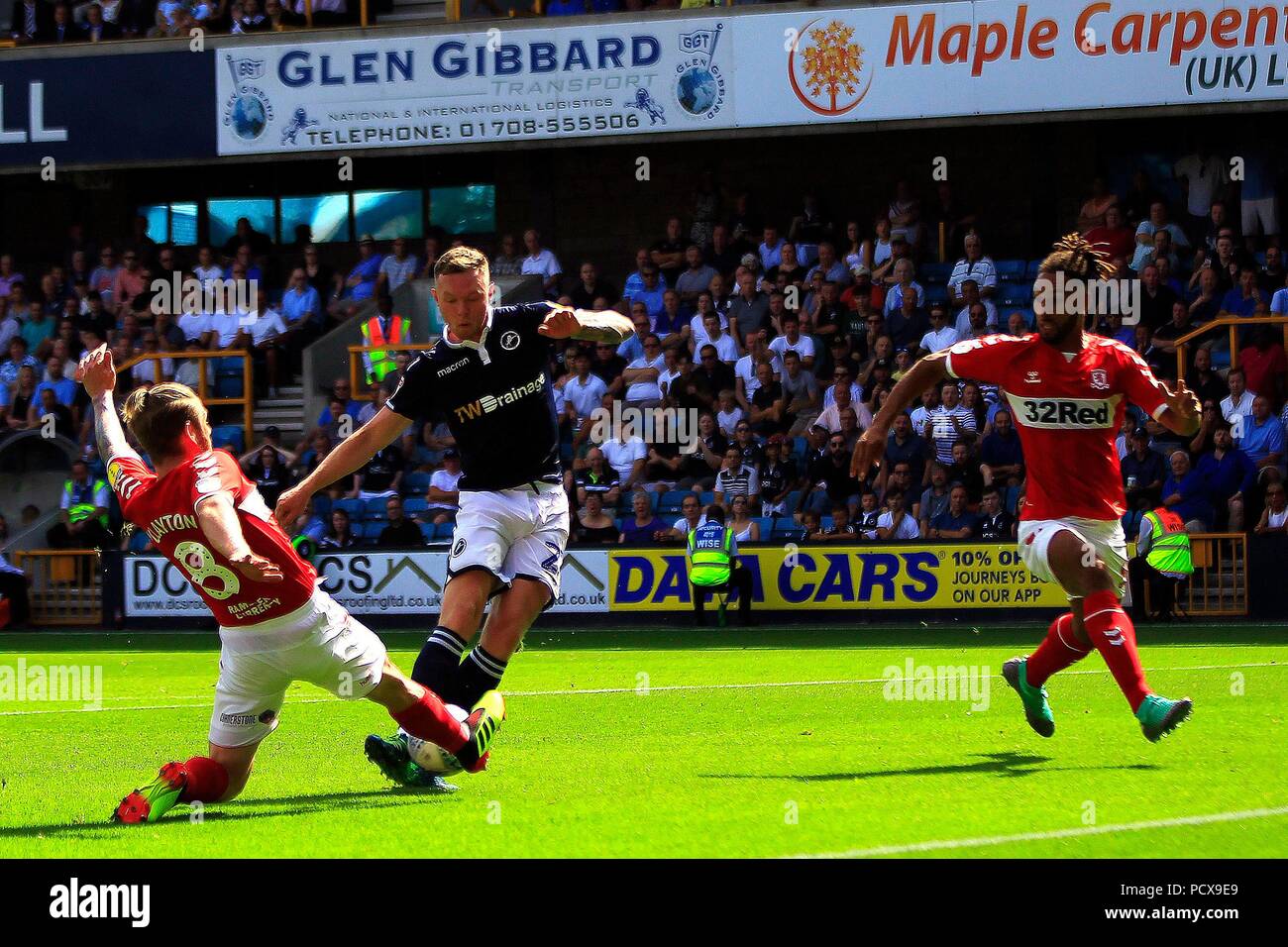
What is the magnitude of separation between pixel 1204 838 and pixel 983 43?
59.0ft

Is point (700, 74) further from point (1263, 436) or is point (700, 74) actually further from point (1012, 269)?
point (1263, 436)

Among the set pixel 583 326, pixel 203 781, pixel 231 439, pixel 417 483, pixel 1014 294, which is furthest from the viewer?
pixel 231 439

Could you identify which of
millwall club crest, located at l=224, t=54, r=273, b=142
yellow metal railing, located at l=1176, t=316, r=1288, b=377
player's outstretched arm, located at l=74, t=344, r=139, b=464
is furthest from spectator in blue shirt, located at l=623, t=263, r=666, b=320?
player's outstretched arm, located at l=74, t=344, r=139, b=464

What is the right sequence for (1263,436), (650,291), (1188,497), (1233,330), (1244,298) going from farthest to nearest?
(650,291)
(1244,298)
(1233,330)
(1263,436)
(1188,497)

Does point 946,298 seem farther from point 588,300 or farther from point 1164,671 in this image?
point 1164,671

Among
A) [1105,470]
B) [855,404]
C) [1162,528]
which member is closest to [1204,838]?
[1105,470]

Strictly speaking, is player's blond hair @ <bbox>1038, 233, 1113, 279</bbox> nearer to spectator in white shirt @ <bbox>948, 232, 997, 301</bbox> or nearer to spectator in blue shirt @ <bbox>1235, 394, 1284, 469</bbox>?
spectator in blue shirt @ <bbox>1235, 394, 1284, 469</bbox>

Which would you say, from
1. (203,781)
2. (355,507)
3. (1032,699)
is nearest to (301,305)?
(355,507)

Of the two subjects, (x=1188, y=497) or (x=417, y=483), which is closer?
(x=1188, y=497)

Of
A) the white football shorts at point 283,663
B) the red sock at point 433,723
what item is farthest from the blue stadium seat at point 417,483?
the white football shorts at point 283,663

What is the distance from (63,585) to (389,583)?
494 centimetres

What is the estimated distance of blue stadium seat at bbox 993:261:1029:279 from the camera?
898 inches

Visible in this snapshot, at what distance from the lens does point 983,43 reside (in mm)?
21891

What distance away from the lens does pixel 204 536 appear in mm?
6059
